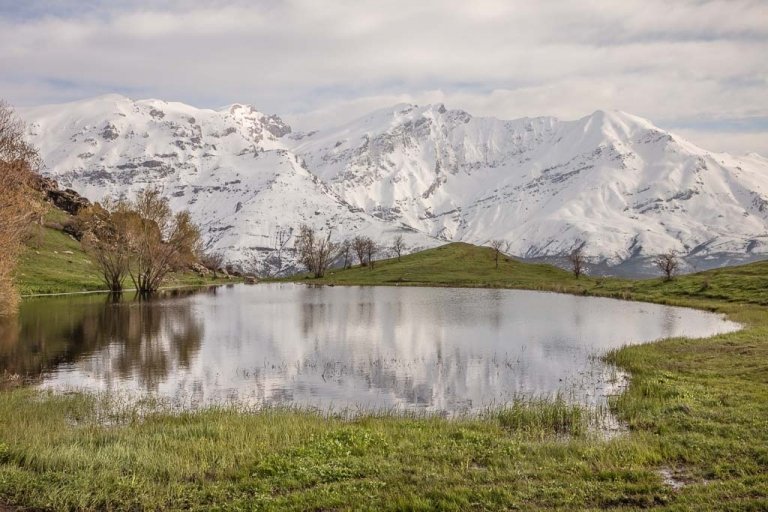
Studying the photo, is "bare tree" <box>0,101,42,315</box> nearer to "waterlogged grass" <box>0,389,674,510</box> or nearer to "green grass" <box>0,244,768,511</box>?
"green grass" <box>0,244,768,511</box>

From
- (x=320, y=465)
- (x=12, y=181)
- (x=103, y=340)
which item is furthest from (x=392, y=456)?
(x=103, y=340)

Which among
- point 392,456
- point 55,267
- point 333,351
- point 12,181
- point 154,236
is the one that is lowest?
point 333,351

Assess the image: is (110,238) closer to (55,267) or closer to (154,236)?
(154,236)

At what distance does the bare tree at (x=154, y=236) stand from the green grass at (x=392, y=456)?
79.2 m

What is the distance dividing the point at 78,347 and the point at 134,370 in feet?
36.7

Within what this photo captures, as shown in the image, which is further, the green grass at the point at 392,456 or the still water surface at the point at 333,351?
the still water surface at the point at 333,351

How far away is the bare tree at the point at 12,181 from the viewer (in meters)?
39.0

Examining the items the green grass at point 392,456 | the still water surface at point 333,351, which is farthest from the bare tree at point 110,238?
the green grass at point 392,456

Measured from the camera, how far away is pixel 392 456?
18.8 m

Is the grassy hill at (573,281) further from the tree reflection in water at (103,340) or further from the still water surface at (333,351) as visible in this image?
the tree reflection in water at (103,340)

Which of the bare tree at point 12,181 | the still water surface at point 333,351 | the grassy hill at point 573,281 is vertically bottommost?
the still water surface at point 333,351

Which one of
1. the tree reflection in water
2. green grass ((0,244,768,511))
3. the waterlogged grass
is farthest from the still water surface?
the waterlogged grass

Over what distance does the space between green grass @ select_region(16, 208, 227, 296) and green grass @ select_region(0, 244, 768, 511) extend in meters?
81.4

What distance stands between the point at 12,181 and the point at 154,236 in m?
69.4
